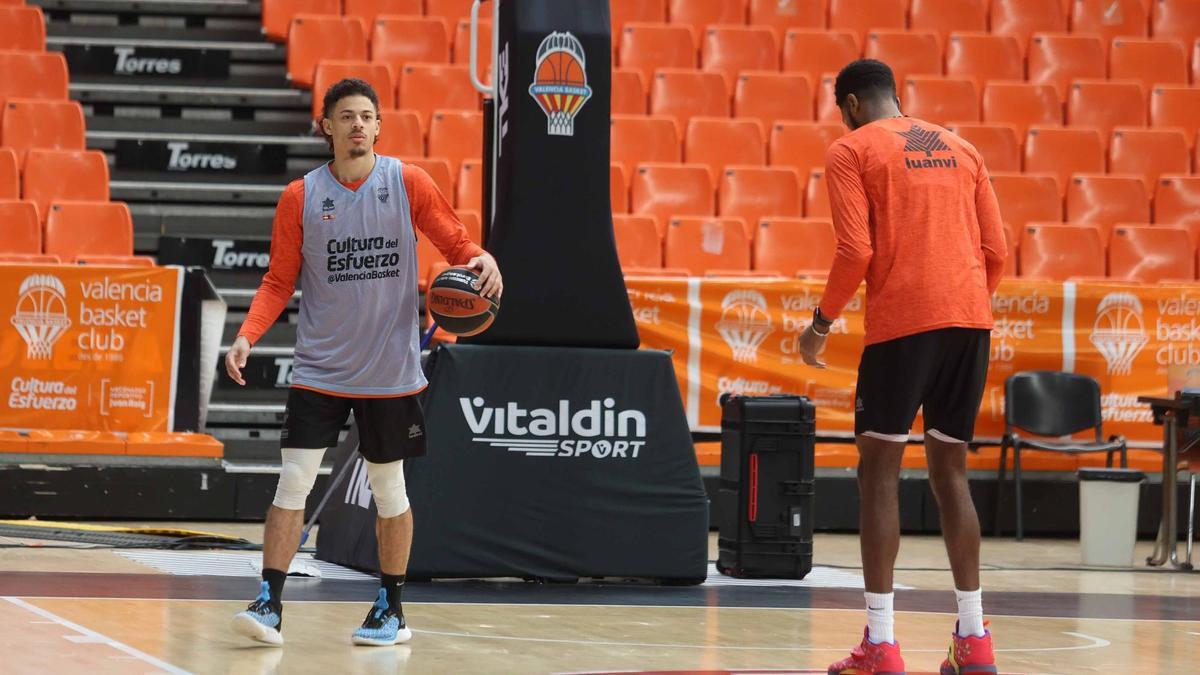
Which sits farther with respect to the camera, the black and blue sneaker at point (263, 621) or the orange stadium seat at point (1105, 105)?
the orange stadium seat at point (1105, 105)

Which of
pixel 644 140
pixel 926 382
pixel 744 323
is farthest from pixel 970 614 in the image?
pixel 644 140

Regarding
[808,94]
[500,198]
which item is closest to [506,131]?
[500,198]

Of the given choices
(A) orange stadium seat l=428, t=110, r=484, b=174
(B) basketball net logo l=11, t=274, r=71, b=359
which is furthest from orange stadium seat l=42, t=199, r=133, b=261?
(A) orange stadium seat l=428, t=110, r=484, b=174

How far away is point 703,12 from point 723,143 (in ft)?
7.72

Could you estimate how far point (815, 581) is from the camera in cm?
842

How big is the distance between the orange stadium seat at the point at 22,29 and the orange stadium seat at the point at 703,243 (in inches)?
215

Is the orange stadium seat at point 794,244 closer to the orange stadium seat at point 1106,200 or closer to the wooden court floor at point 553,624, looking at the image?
the orange stadium seat at point 1106,200

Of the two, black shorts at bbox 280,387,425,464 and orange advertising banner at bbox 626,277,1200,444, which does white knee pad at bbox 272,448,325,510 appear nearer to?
black shorts at bbox 280,387,425,464

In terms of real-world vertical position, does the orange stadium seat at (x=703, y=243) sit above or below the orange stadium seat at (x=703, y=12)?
below

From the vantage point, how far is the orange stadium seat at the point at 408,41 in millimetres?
14109

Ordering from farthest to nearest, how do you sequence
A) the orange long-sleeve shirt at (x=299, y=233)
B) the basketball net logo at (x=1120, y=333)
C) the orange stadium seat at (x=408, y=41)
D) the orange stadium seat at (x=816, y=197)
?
the orange stadium seat at (x=408, y=41)
the orange stadium seat at (x=816, y=197)
the basketball net logo at (x=1120, y=333)
the orange long-sleeve shirt at (x=299, y=233)

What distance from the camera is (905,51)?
15.0 metres

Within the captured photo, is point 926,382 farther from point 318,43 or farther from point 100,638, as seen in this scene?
point 318,43

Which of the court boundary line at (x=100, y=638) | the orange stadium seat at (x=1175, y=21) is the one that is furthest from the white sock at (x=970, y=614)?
the orange stadium seat at (x=1175, y=21)
